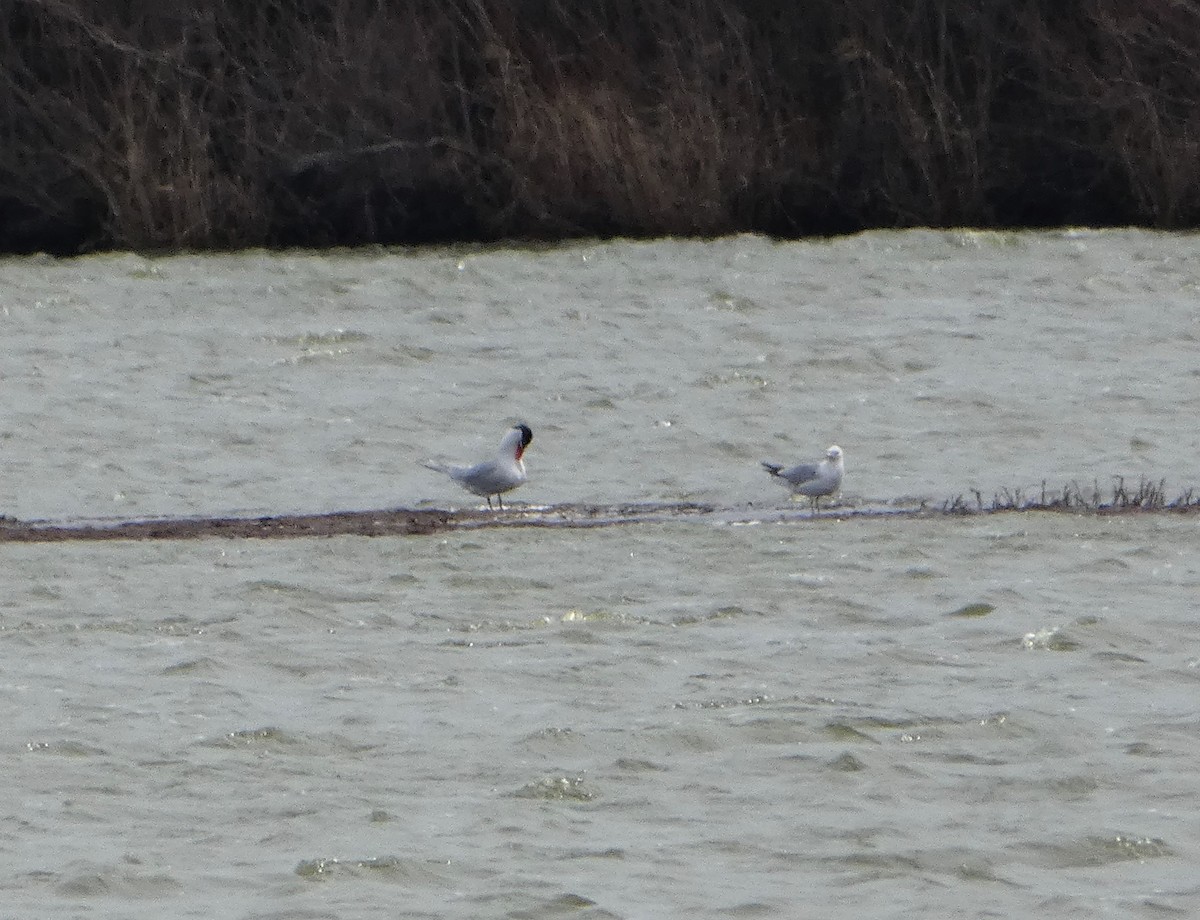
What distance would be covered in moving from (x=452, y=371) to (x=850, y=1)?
9.63 m

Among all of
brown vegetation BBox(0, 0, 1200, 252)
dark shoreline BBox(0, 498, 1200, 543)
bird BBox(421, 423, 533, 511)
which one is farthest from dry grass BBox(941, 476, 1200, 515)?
brown vegetation BBox(0, 0, 1200, 252)

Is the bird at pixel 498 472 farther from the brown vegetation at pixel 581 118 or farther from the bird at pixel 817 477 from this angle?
the brown vegetation at pixel 581 118

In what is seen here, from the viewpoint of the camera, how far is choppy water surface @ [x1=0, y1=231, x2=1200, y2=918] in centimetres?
723

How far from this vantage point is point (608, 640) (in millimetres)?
10125

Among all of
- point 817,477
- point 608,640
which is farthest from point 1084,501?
point 608,640

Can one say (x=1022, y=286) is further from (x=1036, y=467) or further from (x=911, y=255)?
(x=1036, y=467)

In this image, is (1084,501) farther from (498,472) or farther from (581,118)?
(581,118)

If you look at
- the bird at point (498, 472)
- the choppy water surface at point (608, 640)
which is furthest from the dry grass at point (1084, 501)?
the bird at point (498, 472)

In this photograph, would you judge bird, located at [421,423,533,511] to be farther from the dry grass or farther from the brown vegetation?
the brown vegetation

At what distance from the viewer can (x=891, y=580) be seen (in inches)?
436

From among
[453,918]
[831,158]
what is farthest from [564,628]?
[831,158]

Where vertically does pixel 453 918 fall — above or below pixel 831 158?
below

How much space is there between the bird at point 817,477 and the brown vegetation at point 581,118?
12.2 meters

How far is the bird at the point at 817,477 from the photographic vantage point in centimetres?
1250
